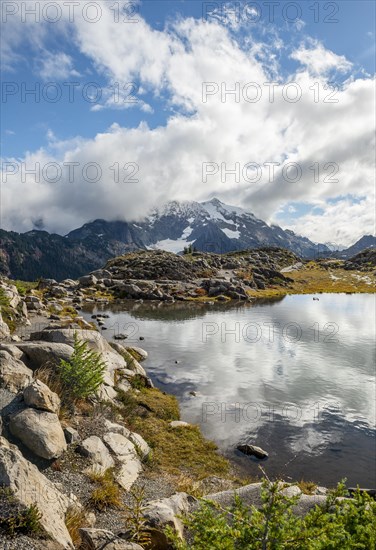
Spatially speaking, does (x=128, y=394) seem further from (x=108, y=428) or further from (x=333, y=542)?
(x=333, y=542)

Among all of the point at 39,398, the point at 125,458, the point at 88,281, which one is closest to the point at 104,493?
the point at 125,458

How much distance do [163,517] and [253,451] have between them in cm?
1145

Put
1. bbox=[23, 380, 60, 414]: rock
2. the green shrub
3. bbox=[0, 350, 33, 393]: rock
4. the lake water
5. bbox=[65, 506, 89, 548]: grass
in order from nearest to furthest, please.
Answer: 1. bbox=[65, 506, 89, 548]: grass
2. bbox=[23, 380, 60, 414]: rock
3. bbox=[0, 350, 33, 393]: rock
4. the green shrub
5. the lake water

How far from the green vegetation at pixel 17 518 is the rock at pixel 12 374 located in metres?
6.53

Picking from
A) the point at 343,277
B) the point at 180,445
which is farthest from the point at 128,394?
the point at 343,277

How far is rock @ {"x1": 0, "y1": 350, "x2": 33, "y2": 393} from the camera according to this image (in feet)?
45.1

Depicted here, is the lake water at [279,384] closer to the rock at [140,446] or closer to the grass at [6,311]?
the rock at [140,446]

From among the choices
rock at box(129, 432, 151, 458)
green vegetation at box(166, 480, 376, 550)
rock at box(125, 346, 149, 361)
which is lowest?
rock at box(125, 346, 149, 361)

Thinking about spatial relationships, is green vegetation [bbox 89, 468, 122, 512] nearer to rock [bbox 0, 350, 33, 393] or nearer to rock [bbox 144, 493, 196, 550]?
rock [bbox 144, 493, 196, 550]

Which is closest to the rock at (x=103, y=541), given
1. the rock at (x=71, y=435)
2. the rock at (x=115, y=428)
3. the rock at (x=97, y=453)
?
the rock at (x=97, y=453)

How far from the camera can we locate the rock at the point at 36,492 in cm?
776

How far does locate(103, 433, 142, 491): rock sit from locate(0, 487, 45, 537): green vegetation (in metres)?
5.03

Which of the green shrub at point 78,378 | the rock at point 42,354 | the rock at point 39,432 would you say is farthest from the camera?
the rock at point 42,354

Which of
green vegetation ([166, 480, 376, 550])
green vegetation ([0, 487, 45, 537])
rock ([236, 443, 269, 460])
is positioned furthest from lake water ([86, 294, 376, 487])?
green vegetation ([0, 487, 45, 537])
